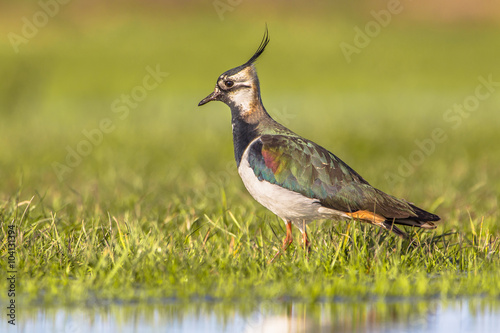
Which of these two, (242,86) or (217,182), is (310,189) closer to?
(242,86)

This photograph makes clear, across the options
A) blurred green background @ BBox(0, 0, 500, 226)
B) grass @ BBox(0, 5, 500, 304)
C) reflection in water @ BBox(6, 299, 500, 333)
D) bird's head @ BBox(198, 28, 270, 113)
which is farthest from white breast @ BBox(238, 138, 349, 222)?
blurred green background @ BBox(0, 0, 500, 226)

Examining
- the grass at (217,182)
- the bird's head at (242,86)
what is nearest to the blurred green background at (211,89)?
the grass at (217,182)

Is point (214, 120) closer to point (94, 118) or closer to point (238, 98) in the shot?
point (94, 118)

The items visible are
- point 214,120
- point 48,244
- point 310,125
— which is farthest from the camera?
point 214,120

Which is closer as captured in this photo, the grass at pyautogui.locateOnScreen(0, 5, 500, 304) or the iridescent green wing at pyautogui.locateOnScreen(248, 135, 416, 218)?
the grass at pyautogui.locateOnScreen(0, 5, 500, 304)

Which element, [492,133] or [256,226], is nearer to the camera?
[256,226]

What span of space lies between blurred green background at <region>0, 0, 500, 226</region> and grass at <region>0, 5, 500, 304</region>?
63 millimetres

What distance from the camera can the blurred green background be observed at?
33.2 feet

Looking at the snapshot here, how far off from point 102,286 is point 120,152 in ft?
24.8

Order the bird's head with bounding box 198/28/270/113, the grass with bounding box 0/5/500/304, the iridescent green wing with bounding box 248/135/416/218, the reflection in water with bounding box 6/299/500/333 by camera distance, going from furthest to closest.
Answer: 1. the bird's head with bounding box 198/28/270/113
2. the iridescent green wing with bounding box 248/135/416/218
3. the grass with bounding box 0/5/500/304
4. the reflection in water with bounding box 6/299/500/333

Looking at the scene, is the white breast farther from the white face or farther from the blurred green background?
the blurred green background

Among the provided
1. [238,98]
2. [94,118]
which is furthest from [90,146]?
[238,98]

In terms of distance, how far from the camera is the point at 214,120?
18312mm

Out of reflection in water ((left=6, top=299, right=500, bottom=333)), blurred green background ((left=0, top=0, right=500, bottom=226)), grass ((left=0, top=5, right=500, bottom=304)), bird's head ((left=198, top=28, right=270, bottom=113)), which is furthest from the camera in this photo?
blurred green background ((left=0, top=0, right=500, bottom=226))
